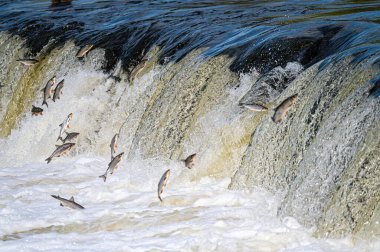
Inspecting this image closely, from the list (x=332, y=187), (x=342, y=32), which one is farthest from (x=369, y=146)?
(x=342, y=32)

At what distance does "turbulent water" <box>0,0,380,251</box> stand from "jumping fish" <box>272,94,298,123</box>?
0.13 m

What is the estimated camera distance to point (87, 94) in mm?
12758

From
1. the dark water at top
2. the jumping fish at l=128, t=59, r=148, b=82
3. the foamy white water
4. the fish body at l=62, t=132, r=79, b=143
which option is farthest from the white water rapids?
the dark water at top

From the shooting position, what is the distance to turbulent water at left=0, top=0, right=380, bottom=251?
7672 mm

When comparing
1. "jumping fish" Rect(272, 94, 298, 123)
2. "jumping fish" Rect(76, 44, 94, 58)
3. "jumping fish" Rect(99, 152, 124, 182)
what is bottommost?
"jumping fish" Rect(99, 152, 124, 182)

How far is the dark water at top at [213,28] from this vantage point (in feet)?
33.8

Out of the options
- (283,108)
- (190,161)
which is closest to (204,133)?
(190,161)

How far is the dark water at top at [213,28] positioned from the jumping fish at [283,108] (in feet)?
2.69

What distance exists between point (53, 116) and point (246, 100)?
3963 millimetres

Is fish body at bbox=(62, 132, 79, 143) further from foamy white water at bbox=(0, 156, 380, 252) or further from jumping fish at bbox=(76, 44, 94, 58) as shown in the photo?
jumping fish at bbox=(76, 44, 94, 58)

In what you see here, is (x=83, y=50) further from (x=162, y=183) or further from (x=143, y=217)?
(x=143, y=217)

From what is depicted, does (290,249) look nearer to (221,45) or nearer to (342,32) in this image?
(342,32)

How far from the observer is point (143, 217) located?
8859 millimetres

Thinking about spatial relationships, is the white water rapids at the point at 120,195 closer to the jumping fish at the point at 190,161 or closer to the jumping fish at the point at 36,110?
the jumping fish at the point at 190,161
